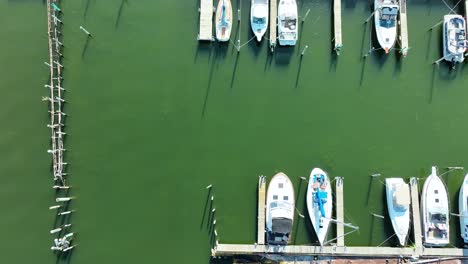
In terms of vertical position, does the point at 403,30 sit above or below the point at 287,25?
below

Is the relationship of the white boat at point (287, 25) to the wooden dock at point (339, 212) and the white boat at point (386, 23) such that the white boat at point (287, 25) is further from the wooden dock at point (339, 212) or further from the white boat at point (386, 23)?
the wooden dock at point (339, 212)

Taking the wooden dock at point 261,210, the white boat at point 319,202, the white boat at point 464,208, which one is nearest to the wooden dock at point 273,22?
the white boat at point 319,202

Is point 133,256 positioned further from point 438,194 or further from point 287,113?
point 438,194

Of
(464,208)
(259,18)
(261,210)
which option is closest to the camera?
(464,208)

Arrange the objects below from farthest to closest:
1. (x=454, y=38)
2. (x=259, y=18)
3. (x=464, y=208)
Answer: (x=259, y=18) < (x=454, y=38) < (x=464, y=208)

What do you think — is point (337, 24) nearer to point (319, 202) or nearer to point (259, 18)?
point (259, 18)

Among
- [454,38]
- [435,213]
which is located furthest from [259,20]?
[435,213]
